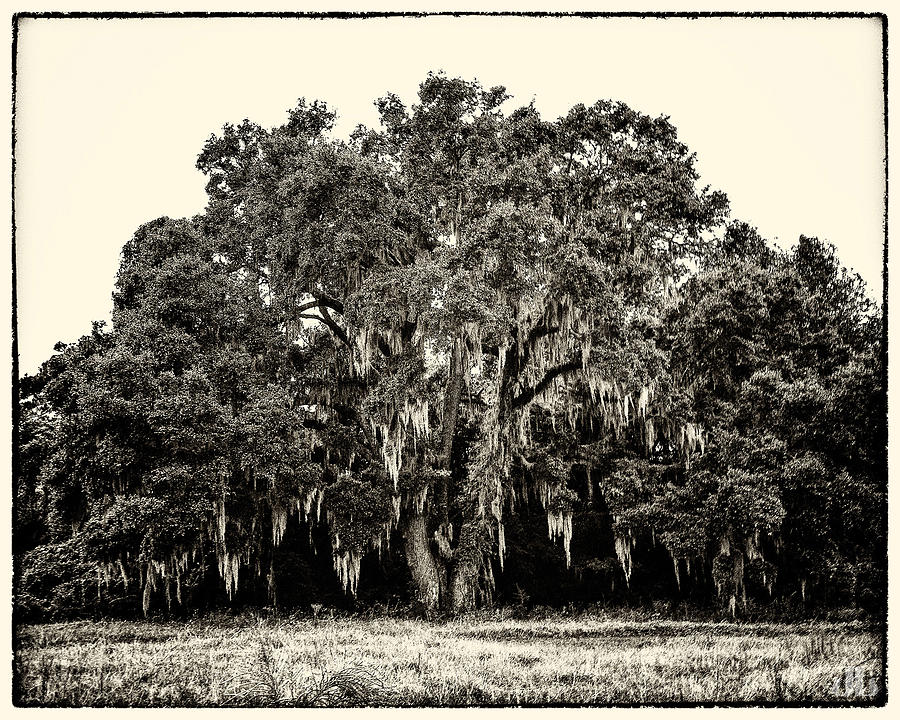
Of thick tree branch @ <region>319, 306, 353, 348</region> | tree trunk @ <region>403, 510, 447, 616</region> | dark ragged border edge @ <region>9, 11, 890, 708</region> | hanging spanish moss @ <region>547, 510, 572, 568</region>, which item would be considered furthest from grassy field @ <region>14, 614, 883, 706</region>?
thick tree branch @ <region>319, 306, 353, 348</region>

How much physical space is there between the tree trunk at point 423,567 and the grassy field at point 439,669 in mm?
1875

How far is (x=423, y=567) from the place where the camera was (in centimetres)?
1282

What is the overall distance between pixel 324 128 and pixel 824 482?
23.3 feet

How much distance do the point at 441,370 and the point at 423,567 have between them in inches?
115

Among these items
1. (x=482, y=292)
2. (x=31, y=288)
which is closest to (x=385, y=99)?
(x=482, y=292)

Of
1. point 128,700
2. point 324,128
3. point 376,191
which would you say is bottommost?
point 128,700

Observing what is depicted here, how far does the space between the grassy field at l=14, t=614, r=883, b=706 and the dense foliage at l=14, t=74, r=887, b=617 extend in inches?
51.6

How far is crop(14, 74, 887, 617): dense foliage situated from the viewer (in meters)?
10.9

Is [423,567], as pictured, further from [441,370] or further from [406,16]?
[406,16]

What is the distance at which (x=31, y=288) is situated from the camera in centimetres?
879

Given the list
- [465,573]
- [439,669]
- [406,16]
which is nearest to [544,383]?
[465,573]

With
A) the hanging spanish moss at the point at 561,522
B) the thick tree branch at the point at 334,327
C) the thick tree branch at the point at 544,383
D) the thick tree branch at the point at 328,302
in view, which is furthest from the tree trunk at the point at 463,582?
the thick tree branch at the point at 328,302

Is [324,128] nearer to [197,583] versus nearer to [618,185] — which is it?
[618,185]

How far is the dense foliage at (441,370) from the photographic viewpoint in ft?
35.8
